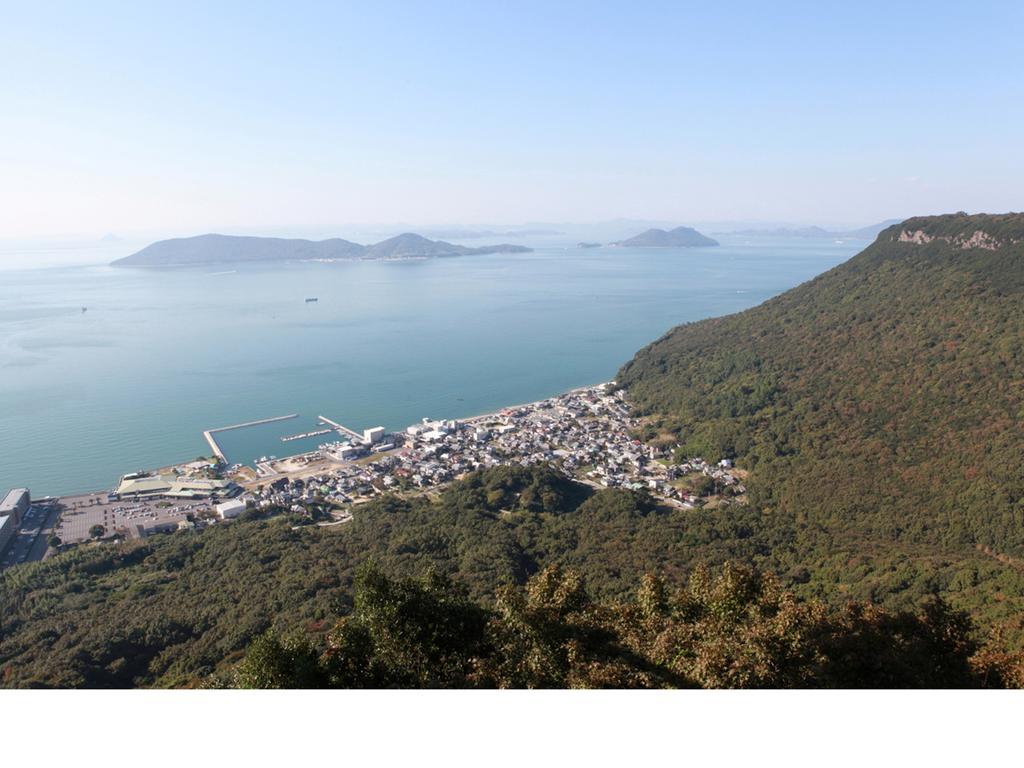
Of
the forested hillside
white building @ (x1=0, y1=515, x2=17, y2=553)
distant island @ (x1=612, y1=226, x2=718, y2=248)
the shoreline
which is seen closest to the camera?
the forested hillside

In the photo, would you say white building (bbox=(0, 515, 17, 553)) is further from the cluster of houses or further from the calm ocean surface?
the cluster of houses

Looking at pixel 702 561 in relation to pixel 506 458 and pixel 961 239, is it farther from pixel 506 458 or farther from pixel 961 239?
pixel 961 239

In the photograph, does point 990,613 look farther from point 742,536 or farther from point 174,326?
point 174,326

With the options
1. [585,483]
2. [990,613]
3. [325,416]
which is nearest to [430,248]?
[325,416]

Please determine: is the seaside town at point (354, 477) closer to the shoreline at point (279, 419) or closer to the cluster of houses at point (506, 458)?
the cluster of houses at point (506, 458)

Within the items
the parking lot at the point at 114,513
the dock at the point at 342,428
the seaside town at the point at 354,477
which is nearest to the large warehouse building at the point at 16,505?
the seaside town at the point at 354,477

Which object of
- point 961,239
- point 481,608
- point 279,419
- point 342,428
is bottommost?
point 342,428

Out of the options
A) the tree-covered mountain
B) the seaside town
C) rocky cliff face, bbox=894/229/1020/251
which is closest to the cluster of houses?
the seaside town

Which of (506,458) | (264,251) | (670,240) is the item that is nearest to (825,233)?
(670,240)
